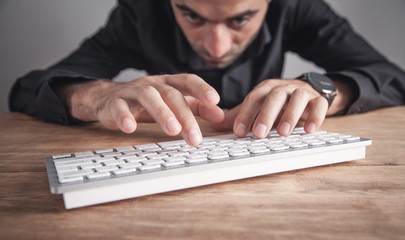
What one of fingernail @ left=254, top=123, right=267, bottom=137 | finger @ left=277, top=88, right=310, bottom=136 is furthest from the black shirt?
fingernail @ left=254, top=123, right=267, bottom=137

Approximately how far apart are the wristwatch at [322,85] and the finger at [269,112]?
0.65ft

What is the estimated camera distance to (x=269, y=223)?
293mm

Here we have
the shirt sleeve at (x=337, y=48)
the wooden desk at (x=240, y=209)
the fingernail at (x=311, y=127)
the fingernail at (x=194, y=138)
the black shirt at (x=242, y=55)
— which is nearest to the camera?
the wooden desk at (x=240, y=209)

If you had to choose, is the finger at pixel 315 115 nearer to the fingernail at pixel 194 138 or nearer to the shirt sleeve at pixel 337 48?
the fingernail at pixel 194 138

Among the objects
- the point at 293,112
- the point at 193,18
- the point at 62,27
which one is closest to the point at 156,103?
the point at 293,112

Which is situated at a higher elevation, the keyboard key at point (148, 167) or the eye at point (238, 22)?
the eye at point (238, 22)

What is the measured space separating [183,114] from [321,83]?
19.5 inches

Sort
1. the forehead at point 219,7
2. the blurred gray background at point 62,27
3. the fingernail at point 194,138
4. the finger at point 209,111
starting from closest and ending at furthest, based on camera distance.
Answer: the fingernail at point 194,138
the finger at point 209,111
the forehead at point 219,7
the blurred gray background at point 62,27

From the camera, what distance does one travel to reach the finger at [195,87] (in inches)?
21.7

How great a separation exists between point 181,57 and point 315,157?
102 centimetres

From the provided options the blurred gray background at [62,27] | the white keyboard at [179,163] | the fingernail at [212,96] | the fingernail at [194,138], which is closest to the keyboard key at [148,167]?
the white keyboard at [179,163]

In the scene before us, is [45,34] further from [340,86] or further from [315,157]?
[315,157]

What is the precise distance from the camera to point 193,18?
1079 millimetres

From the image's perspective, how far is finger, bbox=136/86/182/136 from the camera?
497mm
